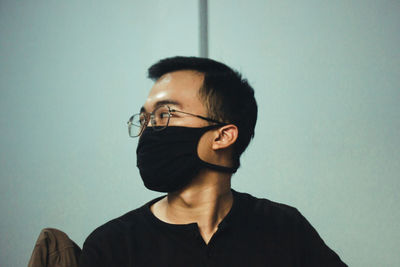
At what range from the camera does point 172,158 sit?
104 centimetres

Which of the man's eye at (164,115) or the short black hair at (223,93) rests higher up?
the short black hair at (223,93)

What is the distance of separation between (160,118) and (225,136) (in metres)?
0.23

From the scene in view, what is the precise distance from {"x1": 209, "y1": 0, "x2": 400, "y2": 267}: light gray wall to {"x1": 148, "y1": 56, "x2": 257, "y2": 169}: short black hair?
0.52m

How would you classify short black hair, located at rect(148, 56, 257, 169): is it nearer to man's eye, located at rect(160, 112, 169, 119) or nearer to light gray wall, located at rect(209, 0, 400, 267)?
man's eye, located at rect(160, 112, 169, 119)

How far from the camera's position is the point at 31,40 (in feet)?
6.49

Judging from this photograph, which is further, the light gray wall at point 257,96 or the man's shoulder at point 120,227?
the light gray wall at point 257,96

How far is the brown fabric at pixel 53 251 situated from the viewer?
34.1 inches

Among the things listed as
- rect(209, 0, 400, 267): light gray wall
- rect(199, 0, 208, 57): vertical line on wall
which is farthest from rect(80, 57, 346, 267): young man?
rect(199, 0, 208, 57): vertical line on wall

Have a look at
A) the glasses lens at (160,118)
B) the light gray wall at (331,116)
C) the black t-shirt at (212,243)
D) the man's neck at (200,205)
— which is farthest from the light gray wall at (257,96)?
the glasses lens at (160,118)

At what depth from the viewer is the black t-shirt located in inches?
37.9

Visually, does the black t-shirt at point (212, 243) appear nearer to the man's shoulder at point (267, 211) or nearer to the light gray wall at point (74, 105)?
the man's shoulder at point (267, 211)

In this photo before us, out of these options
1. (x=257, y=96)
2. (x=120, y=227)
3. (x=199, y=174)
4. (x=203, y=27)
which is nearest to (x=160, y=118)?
(x=199, y=174)

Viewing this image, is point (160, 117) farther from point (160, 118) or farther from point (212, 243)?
point (212, 243)

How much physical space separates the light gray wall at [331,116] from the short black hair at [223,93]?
1.72 feet
